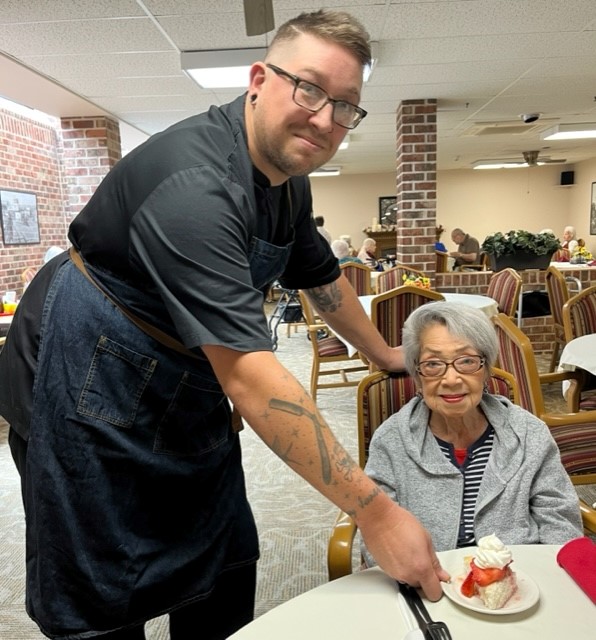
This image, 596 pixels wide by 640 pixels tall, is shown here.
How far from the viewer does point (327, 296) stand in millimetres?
1523

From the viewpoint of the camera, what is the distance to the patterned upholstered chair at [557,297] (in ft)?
14.3

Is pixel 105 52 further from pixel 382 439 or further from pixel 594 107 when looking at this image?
pixel 594 107

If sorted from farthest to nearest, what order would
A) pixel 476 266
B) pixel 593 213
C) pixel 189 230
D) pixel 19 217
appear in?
pixel 593 213 → pixel 476 266 → pixel 19 217 → pixel 189 230

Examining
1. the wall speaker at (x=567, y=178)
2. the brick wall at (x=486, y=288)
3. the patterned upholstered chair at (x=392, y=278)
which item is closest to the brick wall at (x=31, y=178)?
the patterned upholstered chair at (x=392, y=278)

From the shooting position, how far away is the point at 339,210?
13.2 m

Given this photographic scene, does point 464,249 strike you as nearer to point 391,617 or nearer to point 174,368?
point 174,368

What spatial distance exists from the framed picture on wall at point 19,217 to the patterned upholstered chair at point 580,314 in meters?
5.43

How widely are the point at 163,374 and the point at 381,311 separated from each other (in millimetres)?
2467

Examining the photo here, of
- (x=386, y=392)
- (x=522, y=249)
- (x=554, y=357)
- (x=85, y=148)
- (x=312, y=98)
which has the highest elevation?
(x=85, y=148)

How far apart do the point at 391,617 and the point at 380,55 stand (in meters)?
4.03

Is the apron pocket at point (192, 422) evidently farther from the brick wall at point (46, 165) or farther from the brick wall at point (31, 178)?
the brick wall at point (31, 178)

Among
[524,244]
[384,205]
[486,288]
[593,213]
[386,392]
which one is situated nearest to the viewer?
[386,392]

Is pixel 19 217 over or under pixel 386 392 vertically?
over

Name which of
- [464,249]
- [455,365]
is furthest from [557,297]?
[464,249]
